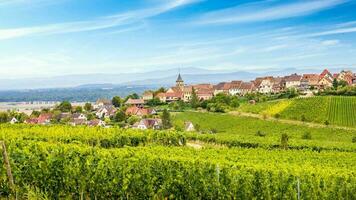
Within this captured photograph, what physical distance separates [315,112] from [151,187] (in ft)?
199

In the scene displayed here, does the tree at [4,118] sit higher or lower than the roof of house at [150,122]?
higher

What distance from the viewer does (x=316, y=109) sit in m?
70.1

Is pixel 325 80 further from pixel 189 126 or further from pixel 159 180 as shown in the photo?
pixel 159 180

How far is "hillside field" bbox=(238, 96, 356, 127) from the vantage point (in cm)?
6366

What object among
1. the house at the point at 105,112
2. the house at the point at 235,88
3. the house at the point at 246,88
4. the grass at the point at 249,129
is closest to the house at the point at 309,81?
the house at the point at 246,88

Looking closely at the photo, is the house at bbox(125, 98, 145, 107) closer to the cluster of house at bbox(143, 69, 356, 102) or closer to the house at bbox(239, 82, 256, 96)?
the cluster of house at bbox(143, 69, 356, 102)

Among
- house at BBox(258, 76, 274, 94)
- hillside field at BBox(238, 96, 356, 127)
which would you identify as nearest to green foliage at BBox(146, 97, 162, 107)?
hillside field at BBox(238, 96, 356, 127)

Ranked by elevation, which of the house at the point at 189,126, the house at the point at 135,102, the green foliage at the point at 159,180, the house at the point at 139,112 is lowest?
the house at the point at 189,126

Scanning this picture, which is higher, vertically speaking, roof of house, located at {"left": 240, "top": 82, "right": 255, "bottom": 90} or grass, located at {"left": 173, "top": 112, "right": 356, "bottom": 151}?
→ roof of house, located at {"left": 240, "top": 82, "right": 255, "bottom": 90}

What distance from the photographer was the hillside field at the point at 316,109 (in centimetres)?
6366

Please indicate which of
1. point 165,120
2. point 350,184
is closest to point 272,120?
point 165,120

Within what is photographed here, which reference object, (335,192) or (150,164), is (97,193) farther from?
(335,192)

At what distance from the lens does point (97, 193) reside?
40.5ft

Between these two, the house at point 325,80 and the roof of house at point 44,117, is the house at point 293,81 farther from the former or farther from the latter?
the roof of house at point 44,117
